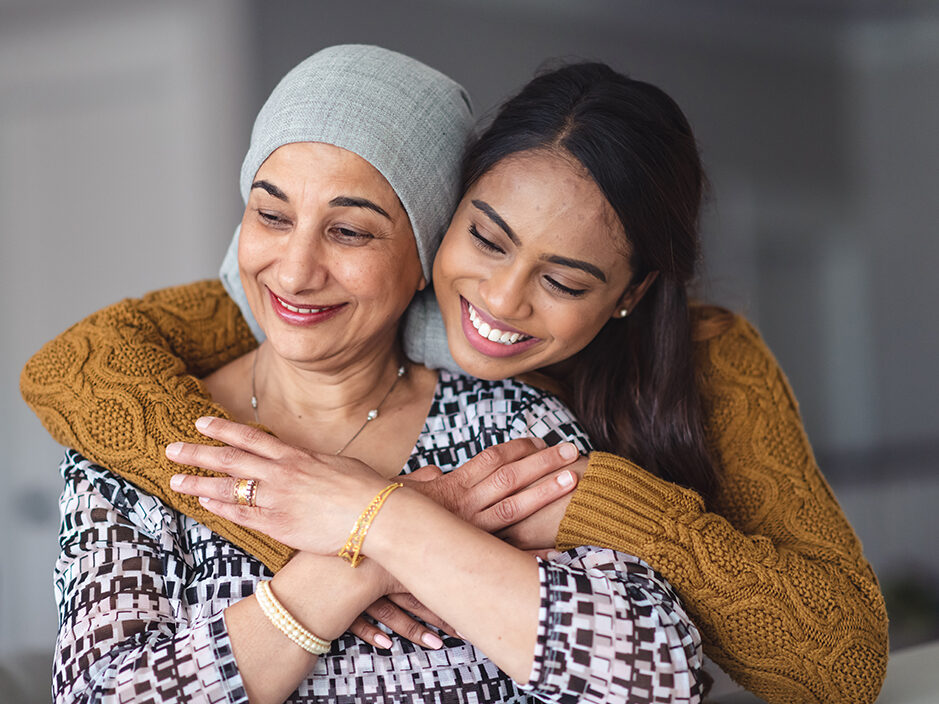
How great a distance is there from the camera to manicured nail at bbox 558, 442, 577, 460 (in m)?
1.60

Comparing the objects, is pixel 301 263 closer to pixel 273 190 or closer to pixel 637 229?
pixel 273 190

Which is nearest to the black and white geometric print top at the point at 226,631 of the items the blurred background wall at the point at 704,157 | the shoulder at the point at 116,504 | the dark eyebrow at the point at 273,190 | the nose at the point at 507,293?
the shoulder at the point at 116,504

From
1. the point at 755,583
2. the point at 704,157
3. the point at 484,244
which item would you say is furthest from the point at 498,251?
the point at 704,157

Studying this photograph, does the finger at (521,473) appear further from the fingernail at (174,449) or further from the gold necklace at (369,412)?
the fingernail at (174,449)

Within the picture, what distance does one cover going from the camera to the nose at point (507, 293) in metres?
1.61

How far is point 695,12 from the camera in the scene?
535 cm

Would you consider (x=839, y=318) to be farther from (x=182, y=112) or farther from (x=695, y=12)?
(x=182, y=112)

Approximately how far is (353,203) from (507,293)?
29 centimetres

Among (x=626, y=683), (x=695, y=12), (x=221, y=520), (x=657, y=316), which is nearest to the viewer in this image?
(x=626, y=683)

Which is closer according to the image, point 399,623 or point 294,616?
point 294,616

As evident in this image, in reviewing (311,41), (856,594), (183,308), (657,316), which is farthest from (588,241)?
(311,41)

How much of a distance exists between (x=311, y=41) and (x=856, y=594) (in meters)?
3.51

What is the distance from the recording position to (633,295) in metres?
1.85

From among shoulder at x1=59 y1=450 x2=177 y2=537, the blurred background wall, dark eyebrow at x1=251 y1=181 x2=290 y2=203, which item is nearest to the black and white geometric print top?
shoulder at x1=59 y1=450 x2=177 y2=537
